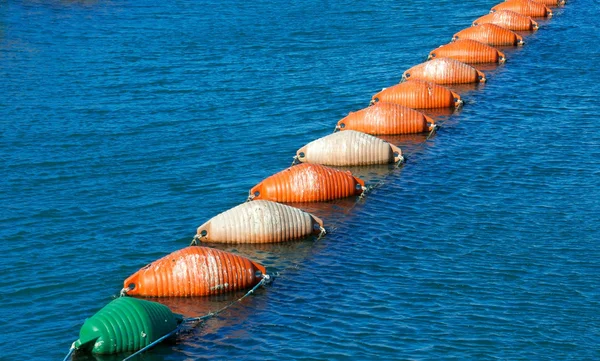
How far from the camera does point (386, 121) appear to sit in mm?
44156

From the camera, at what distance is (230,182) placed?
39.8 meters

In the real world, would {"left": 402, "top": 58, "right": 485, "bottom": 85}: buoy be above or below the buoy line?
above

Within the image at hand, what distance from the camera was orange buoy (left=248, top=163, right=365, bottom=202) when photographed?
1430 inches

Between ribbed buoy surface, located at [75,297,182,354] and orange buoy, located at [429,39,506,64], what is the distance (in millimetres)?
33397

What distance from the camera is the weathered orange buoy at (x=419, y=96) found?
47.8 metres

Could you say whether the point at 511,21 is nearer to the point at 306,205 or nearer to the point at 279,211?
the point at 306,205

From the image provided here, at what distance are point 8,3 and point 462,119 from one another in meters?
41.9

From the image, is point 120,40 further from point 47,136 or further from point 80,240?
point 80,240

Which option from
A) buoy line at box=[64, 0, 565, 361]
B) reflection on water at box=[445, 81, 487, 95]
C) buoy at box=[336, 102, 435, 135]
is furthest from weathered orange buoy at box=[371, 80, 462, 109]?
reflection on water at box=[445, 81, 487, 95]

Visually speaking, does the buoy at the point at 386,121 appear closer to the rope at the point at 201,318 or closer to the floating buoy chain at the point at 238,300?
the floating buoy chain at the point at 238,300

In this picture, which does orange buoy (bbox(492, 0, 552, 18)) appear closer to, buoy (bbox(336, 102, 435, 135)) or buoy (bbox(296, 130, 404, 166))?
buoy (bbox(336, 102, 435, 135))

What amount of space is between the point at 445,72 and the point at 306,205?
18155mm

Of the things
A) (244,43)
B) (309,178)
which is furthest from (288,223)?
(244,43)

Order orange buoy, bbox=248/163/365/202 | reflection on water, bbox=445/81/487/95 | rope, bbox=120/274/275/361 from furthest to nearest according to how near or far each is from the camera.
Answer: reflection on water, bbox=445/81/487/95
orange buoy, bbox=248/163/365/202
rope, bbox=120/274/275/361
